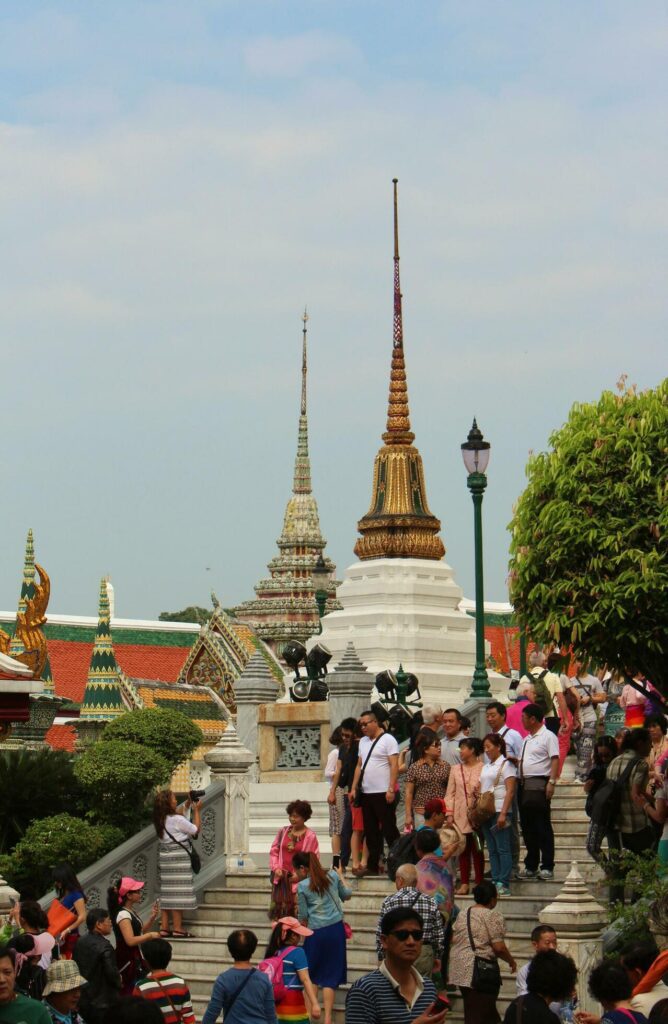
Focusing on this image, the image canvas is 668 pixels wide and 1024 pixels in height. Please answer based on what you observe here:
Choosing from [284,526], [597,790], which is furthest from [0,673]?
[284,526]

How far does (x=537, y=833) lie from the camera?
1598cm

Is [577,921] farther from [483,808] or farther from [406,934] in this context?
[406,934]

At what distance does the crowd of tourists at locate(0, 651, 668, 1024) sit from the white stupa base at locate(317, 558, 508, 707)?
10899 millimetres

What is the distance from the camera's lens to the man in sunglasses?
8.88 meters

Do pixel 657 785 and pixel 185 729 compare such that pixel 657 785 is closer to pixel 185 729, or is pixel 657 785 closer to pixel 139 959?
pixel 139 959

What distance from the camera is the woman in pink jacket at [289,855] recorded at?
560 inches

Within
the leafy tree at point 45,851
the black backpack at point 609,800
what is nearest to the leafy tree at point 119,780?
the leafy tree at point 45,851

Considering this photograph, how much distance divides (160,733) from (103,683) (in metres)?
13.1

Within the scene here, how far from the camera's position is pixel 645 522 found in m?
17.3

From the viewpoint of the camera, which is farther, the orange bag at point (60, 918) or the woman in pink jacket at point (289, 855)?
the orange bag at point (60, 918)

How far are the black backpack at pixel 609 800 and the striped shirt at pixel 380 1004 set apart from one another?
6.15 m

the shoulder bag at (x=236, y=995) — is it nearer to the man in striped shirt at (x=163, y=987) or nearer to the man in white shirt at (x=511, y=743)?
the man in striped shirt at (x=163, y=987)

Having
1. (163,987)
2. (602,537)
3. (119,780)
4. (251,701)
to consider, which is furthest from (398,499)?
(163,987)

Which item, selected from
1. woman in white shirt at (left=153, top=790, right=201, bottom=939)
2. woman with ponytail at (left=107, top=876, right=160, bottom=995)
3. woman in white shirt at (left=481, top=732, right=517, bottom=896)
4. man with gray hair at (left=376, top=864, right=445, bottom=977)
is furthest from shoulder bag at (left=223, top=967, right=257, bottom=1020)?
woman in white shirt at (left=153, top=790, right=201, bottom=939)
